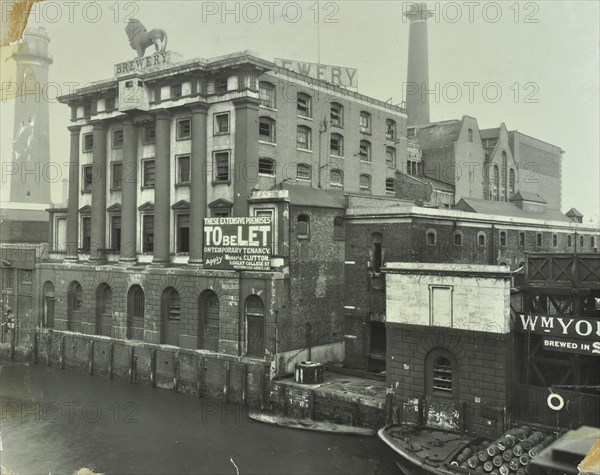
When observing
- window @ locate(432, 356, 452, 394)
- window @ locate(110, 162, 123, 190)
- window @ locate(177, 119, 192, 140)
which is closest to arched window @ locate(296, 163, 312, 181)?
window @ locate(177, 119, 192, 140)

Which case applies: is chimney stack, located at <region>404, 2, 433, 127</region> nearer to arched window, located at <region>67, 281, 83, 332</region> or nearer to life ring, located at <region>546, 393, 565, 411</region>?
arched window, located at <region>67, 281, 83, 332</region>

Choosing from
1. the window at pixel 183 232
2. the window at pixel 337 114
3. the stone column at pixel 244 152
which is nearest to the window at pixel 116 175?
the window at pixel 183 232

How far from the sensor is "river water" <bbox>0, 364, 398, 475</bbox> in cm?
2409

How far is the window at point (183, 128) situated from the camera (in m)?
37.0

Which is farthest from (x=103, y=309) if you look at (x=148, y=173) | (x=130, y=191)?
(x=148, y=173)

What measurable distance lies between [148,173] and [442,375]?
2364cm

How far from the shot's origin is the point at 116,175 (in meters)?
41.5

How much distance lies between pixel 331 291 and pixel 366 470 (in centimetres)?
1354

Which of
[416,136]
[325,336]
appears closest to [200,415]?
[325,336]

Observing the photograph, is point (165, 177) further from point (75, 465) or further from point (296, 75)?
point (75, 465)

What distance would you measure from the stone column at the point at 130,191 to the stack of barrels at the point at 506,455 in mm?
25764

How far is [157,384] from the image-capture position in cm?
3562

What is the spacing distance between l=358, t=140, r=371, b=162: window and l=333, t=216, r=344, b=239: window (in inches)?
348

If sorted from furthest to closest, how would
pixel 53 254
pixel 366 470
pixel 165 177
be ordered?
pixel 53 254
pixel 165 177
pixel 366 470
